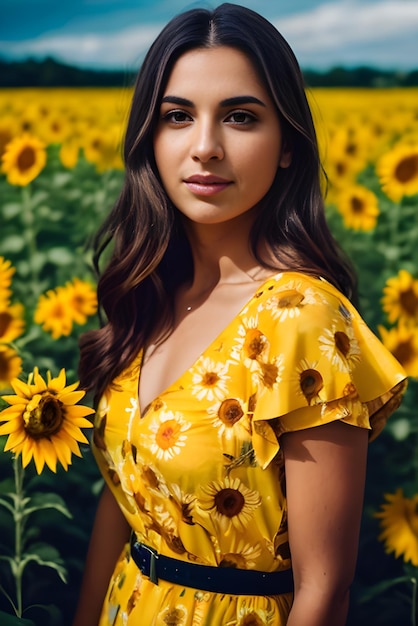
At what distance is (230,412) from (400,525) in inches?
29.9

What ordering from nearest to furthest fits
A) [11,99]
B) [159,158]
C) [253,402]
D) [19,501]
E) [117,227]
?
[253,402] < [159,158] < [117,227] < [19,501] < [11,99]

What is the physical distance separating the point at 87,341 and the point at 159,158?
330mm

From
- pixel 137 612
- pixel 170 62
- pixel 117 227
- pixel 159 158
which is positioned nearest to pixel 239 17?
pixel 170 62

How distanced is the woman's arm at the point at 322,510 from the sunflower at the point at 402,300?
2.21 feet

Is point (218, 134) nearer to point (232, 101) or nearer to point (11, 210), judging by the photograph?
point (232, 101)

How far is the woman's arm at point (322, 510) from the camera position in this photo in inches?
41.3

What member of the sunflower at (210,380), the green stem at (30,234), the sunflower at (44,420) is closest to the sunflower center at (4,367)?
the sunflower at (44,420)

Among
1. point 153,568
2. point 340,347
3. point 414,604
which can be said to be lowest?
point 414,604

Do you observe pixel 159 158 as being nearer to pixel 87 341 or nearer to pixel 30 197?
pixel 87 341

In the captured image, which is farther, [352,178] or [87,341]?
[352,178]

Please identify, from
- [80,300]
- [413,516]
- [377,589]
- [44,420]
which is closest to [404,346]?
[413,516]

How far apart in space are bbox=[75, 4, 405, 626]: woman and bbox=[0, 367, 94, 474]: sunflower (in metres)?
0.09

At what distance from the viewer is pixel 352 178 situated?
1.99 meters

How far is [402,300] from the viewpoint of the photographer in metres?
1.71
